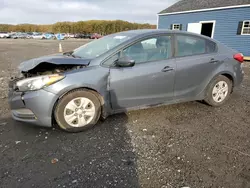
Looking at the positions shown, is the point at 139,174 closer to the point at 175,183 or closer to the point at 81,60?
the point at 175,183

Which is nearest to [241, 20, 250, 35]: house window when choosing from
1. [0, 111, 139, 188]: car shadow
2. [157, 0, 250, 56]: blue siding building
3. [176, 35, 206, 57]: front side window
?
[157, 0, 250, 56]: blue siding building

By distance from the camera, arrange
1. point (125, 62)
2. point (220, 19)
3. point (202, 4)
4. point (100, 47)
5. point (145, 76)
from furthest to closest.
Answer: point (202, 4)
point (220, 19)
point (100, 47)
point (145, 76)
point (125, 62)

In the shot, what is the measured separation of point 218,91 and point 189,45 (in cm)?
123

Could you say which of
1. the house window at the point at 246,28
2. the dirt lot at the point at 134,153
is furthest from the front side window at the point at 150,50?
the house window at the point at 246,28

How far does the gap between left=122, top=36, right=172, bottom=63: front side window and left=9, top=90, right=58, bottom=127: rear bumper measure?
1.43 meters

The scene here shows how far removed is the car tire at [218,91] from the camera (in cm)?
418

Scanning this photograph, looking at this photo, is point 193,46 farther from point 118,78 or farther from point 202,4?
point 202,4

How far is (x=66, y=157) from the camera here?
2650mm

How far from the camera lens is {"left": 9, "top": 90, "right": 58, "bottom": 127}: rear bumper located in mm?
2902

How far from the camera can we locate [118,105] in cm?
342

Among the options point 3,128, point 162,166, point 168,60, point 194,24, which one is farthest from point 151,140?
point 194,24

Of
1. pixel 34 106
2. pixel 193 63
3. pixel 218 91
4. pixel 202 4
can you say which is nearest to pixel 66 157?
pixel 34 106

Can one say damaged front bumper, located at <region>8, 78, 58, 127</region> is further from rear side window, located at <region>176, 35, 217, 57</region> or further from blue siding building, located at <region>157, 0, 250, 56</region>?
blue siding building, located at <region>157, 0, 250, 56</region>

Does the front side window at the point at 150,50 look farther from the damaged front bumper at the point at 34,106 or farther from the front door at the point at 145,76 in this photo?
the damaged front bumper at the point at 34,106
